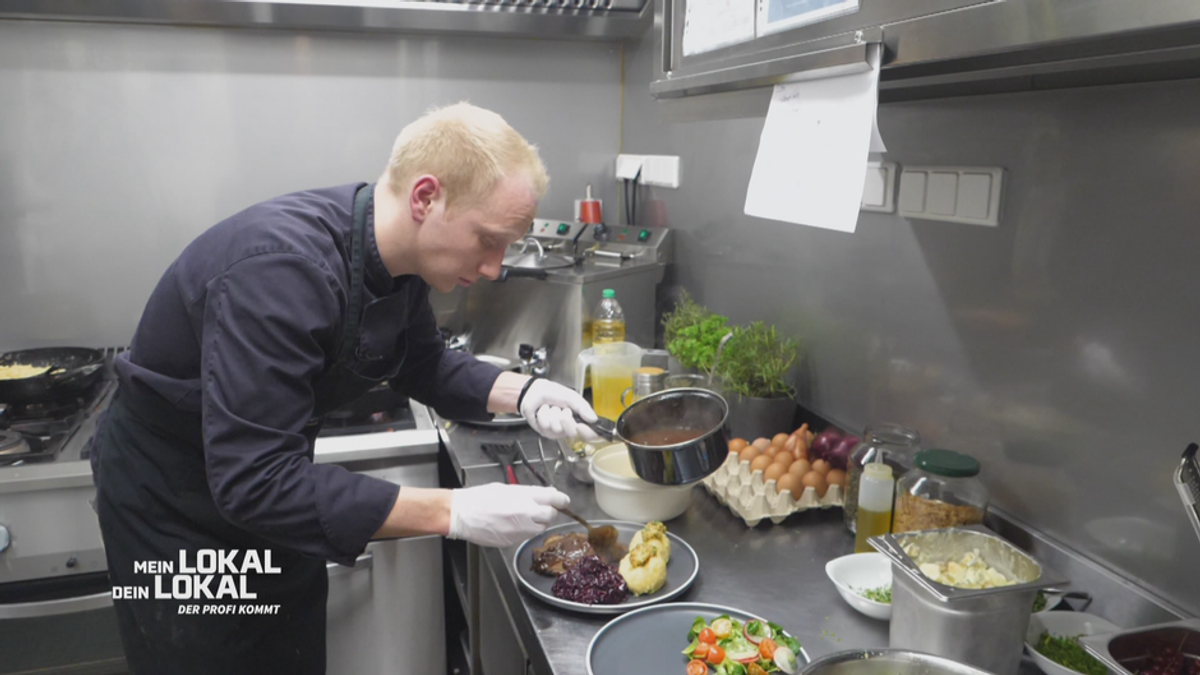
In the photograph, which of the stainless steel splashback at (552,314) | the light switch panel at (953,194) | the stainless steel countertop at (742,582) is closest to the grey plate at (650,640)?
the stainless steel countertop at (742,582)

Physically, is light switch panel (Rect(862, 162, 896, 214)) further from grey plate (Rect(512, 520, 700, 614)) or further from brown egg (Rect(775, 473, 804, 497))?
grey plate (Rect(512, 520, 700, 614))

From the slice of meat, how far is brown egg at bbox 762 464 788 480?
354mm

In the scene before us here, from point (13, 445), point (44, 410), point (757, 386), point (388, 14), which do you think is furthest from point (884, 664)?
point (388, 14)

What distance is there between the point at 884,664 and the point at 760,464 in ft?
2.00

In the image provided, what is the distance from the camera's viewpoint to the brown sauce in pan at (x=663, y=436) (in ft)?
4.24

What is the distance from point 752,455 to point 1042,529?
0.48m

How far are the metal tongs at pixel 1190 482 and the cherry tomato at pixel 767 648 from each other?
0.46m

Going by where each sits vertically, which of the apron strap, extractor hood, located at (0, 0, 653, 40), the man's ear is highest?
extractor hood, located at (0, 0, 653, 40)

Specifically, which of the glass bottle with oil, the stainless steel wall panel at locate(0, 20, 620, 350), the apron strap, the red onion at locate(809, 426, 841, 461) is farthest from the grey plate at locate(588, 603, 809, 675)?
the stainless steel wall panel at locate(0, 20, 620, 350)

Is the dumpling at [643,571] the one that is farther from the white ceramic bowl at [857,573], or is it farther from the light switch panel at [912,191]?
the light switch panel at [912,191]

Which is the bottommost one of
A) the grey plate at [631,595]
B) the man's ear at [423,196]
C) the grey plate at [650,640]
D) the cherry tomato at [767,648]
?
the grey plate at [650,640]

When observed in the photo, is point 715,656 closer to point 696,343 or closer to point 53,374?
point 696,343

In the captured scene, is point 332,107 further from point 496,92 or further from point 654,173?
point 654,173

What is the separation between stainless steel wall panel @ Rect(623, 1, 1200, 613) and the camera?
3.13 feet
